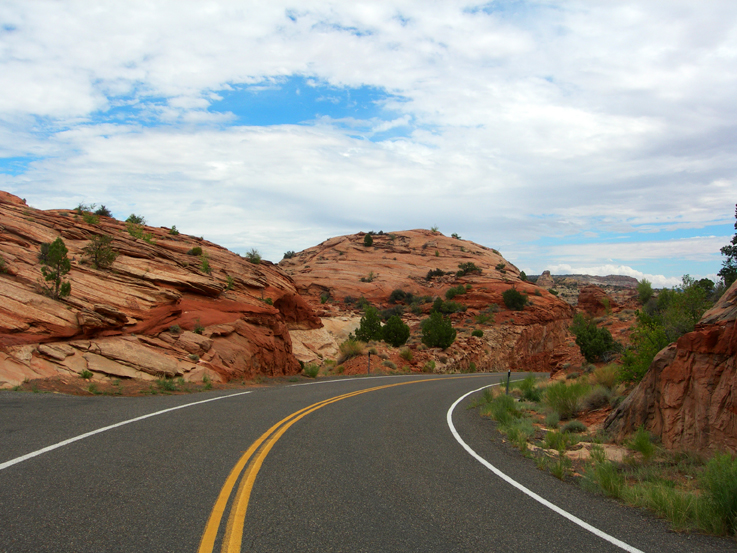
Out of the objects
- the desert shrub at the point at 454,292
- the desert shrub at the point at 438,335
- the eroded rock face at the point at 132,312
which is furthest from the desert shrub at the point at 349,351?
the desert shrub at the point at 454,292

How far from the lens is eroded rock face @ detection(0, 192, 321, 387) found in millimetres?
15664

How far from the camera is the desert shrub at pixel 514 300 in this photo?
56938mm

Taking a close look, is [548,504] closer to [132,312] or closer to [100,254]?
[132,312]

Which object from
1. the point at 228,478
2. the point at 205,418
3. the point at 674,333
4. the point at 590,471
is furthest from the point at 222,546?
the point at 674,333

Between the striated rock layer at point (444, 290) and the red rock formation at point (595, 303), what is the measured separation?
3894mm

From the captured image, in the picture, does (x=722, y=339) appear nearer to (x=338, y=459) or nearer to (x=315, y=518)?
(x=338, y=459)

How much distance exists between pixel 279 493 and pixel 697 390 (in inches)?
283

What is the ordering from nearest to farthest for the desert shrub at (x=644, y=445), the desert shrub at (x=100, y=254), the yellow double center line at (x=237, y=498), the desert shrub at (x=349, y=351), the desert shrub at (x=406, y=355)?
the yellow double center line at (x=237, y=498), the desert shrub at (x=644, y=445), the desert shrub at (x=100, y=254), the desert shrub at (x=349, y=351), the desert shrub at (x=406, y=355)

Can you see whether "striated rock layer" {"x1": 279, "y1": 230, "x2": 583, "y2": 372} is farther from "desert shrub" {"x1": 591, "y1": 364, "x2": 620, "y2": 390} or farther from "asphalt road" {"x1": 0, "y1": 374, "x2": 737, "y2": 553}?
"asphalt road" {"x1": 0, "y1": 374, "x2": 737, "y2": 553}

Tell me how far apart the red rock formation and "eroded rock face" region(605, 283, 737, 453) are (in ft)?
154

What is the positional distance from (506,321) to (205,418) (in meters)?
46.3

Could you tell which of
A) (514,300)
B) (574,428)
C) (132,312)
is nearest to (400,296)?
(514,300)

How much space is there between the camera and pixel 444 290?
6475 centimetres

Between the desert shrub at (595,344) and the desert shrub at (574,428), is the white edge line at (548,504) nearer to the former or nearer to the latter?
the desert shrub at (574,428)
